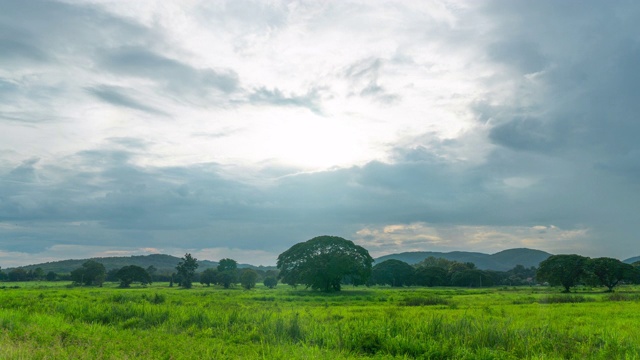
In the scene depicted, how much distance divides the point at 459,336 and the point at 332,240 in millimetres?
55012

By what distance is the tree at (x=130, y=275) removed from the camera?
9425cm

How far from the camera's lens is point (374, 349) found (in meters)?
15.7

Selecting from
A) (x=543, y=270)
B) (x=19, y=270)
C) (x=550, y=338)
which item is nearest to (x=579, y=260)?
(x=543, y=270)

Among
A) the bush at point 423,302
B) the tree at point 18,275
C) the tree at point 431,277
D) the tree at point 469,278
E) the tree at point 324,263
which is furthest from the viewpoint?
the tree at point 18,275

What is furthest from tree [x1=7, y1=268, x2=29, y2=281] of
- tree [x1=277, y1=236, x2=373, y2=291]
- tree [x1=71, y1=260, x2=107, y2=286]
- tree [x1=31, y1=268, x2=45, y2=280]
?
tree [x1=277, y1=236, x2=373, y2=291]

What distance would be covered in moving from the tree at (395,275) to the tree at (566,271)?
140 feet

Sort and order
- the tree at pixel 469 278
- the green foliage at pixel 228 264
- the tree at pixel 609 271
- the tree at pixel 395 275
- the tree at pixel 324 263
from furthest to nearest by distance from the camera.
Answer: the green foliage at pixel 228 264, the tree at pixel 395 275, the tree at pixel 469 278, the tree at pixel 609 271, the tree at pixel 324 263

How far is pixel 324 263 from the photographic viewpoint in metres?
66.1

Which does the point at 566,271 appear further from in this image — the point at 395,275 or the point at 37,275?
the point at 37,275

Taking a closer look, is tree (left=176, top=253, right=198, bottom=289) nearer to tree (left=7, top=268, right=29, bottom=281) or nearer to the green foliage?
the green foliage

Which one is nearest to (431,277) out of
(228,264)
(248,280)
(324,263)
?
(248,280)

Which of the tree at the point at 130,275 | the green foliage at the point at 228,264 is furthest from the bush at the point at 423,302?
the green foliage at the point at 228,264

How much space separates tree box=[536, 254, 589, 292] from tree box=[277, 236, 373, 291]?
29167 mm

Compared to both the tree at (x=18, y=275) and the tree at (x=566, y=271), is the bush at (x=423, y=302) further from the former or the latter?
the tree at (x=18, y=275)
